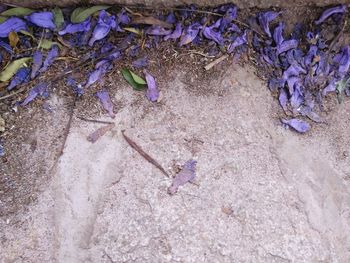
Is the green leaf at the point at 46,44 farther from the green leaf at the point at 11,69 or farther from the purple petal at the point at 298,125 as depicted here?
the purple petal at the point at 298,125

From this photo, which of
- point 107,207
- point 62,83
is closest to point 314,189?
point 107,207

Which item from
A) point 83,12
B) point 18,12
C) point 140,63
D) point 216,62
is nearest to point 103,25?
point 83,12

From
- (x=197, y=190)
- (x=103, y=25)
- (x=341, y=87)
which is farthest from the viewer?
(x=341, y=87)

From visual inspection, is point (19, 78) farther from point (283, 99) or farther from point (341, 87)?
point (341, 87)

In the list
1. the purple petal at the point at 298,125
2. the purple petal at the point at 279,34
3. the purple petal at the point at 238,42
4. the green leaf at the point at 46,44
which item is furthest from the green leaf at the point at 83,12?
the purple petal at the point at 298,125

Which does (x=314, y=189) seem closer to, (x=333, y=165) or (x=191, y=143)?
(x=333, y=165)

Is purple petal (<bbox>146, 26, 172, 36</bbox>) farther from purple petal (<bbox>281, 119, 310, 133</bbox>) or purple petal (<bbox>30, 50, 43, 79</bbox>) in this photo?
purple petal (<bbox>281, 119, 310, 133</bbox>)

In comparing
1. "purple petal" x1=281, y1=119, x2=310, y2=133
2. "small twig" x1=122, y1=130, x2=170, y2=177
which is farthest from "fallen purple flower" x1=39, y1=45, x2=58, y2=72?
"purple petal" x1=281, y1=119, x2=310, y2=133
